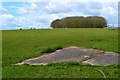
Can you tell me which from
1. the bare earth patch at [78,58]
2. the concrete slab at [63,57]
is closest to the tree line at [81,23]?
the concrete slab at [63,57]

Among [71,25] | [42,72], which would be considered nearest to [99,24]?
[71,25]

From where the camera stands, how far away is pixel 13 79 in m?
5.62

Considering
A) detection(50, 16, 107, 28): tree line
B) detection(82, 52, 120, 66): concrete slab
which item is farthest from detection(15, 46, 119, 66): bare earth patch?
detection(50, 16, 107, 28): tree line

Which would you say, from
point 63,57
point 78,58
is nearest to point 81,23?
point 63,57

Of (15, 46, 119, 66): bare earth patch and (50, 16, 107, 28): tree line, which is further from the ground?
(50, 16, 107, 28): tree line

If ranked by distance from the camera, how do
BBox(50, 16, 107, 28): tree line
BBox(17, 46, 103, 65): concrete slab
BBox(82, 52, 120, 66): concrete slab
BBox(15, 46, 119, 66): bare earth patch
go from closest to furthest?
1. BBox(82, 52, 120, 66): concrete slab
2. BBox(15, 46, 119, 66): bare earth patch
3. BBox(17, 46, 103, 65): concrete slab
4. BBox(50, 16, 107, 28): tree line

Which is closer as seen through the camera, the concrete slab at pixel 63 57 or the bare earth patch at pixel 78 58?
the bare earth patch at pixel 78 58

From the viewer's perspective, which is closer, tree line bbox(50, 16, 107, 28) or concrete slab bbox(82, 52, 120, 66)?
concrete slab bbox(82, 52, 120, 66)

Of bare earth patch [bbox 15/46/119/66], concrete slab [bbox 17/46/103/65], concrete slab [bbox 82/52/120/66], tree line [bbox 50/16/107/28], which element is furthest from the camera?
tree line [bbox 50/16/107/28]

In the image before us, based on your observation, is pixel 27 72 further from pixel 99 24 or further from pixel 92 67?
pixel 99 24

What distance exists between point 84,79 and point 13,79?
203 cm

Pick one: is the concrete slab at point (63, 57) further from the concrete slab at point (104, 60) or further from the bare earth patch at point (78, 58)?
the concrete slab at point (104, 60)

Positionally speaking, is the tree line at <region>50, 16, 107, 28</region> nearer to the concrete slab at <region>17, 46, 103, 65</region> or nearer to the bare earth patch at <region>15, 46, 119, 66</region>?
the concrete slab at <region>17, 46, 103, 65</region>

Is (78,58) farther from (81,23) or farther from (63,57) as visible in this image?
(81,23)
